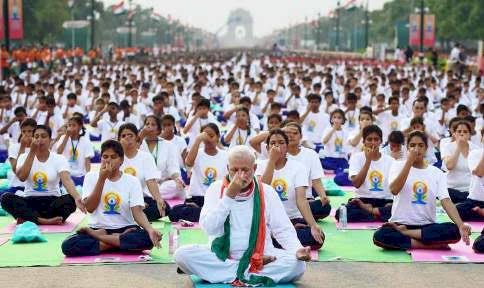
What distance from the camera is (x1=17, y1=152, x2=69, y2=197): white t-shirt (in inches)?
480

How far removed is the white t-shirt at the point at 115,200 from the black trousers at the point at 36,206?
2.04 meters

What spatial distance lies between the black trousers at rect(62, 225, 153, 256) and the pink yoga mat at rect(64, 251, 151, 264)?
0.06 metres

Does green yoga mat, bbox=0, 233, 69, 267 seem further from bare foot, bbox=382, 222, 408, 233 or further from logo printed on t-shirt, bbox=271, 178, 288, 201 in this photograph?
bare foot, bbox=382, 222, 408, 233

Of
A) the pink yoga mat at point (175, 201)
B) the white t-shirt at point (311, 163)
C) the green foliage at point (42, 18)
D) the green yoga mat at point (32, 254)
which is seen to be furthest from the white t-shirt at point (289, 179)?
the green foliage at point (42, 18)

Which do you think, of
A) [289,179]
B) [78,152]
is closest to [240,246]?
[289,179]

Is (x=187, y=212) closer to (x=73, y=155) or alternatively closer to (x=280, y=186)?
(x=280, y=186)

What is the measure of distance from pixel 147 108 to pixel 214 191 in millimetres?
15735

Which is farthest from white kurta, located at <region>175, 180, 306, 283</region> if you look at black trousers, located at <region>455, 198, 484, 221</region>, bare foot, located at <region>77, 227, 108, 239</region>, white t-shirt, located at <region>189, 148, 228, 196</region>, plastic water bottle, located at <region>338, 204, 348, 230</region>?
black trousers, located at <region>455, 198, 484, 221</region>

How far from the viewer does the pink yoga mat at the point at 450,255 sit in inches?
402

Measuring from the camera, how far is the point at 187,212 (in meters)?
12.7

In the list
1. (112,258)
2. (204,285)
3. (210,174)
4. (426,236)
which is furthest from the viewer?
(210,174)

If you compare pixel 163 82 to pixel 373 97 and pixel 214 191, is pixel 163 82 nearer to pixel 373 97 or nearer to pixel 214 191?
pixel 373 97

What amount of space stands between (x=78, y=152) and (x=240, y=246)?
6.45m

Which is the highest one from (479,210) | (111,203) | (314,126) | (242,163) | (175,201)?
(242,163)
